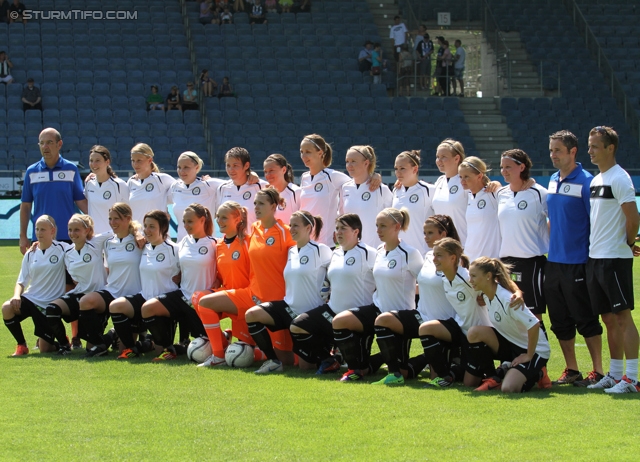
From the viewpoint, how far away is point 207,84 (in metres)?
24.8

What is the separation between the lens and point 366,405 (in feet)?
20.0

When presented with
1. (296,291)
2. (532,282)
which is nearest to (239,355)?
(296,291)

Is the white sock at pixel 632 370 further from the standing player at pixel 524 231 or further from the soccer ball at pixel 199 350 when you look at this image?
the soccer ball at pixel 199 350

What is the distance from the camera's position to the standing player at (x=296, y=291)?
761 cm

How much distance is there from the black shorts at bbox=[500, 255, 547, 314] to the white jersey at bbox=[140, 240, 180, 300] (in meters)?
3.19

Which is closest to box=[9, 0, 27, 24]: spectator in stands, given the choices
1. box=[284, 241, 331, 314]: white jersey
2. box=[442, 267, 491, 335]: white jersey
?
box=[284, 241, 331, 314]: white jersey

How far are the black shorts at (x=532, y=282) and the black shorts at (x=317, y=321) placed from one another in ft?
5.12

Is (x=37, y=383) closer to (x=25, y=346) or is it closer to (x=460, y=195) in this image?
(x=25, y=346)

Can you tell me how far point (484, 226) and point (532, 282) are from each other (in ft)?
2.09

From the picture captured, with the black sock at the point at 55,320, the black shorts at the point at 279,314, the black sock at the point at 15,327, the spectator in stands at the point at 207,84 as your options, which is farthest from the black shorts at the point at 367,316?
the spectator in stands at the point at 207,84

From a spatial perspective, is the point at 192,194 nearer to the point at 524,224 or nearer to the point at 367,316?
the point at 367,316

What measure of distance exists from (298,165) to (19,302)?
1518 cm

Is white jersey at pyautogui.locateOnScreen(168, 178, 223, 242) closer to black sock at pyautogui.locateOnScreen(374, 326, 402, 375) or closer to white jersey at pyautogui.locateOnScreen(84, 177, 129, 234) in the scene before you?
white jersey at pyautogui.locateOnScreen(84, 177, 129, 234)

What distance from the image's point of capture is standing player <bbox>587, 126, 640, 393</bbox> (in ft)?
21.2
